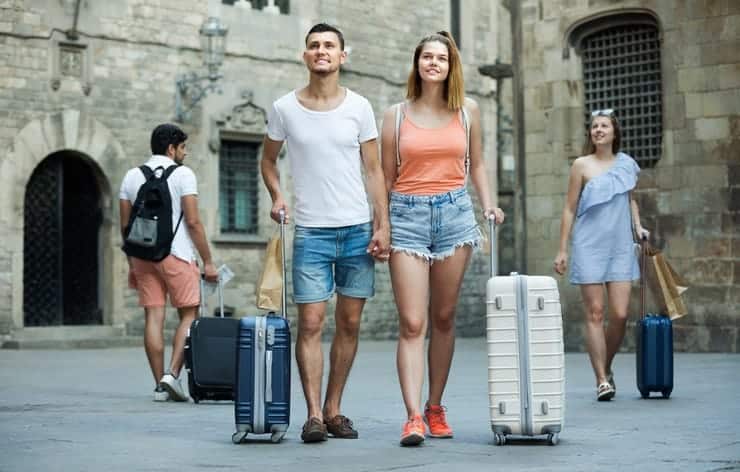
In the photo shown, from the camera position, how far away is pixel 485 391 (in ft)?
36.8

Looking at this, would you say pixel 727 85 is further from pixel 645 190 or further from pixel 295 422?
pixel 295 422

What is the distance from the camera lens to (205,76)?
23.1 meters

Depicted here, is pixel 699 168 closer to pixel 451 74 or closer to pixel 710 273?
pixel 710 273

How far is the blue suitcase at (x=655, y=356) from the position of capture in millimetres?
10117

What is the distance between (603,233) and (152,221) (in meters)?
2.99

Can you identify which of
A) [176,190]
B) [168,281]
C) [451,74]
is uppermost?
[451,74]

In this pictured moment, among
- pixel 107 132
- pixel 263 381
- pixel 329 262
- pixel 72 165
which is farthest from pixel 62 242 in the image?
pixel 263 381

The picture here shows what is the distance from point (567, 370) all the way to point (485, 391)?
3.01 meters

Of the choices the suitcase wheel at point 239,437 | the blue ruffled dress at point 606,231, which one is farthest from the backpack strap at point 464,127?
the blue ruffled dress at point 606,231

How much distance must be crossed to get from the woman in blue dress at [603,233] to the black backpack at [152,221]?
262 centimetres

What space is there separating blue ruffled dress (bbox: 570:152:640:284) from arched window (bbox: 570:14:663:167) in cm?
704

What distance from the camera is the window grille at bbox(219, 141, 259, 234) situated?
24.3 metres

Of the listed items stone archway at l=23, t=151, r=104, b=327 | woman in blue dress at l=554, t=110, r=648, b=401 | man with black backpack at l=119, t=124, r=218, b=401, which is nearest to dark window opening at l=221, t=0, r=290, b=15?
stone archway at l=23, t=151, r=104, b=327

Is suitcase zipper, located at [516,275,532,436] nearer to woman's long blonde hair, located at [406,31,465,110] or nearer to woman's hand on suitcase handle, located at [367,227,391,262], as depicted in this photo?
woman's hand on suitcase handle, located at [367,227,391,262]
